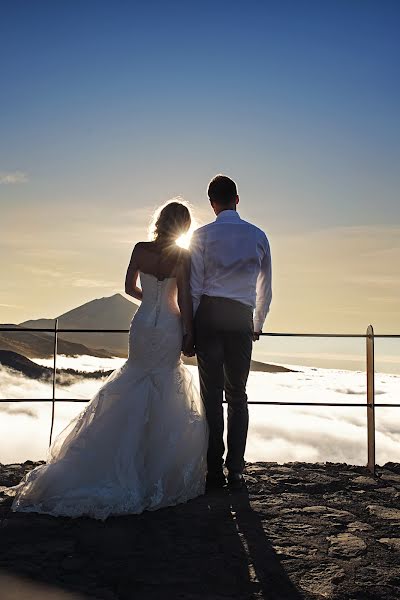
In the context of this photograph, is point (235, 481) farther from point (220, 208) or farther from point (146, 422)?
point (220, 208)

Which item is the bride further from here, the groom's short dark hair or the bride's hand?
the groom's short dark hair

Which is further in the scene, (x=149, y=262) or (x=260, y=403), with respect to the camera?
(x=260, y=403)

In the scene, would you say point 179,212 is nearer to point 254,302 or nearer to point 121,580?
point 254,302

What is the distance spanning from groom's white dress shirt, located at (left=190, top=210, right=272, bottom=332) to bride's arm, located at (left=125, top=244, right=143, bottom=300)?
0.36 meters

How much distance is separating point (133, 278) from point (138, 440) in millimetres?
1021

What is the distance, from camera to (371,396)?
584cm

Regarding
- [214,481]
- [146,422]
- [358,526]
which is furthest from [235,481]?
[358,526]

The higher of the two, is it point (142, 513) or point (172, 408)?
point (172, 408)

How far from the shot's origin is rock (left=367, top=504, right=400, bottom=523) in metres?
4.24

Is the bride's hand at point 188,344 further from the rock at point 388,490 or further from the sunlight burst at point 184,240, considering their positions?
the rock at point 388,490

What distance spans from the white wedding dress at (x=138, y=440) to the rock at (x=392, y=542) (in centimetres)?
116

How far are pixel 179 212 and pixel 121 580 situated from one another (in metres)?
2.28

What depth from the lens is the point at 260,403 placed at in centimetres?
587

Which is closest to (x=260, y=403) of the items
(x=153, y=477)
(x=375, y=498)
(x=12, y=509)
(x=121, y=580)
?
(x=375, y=498)
